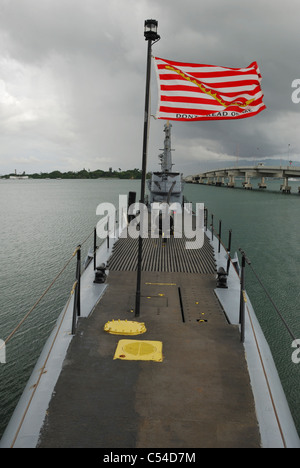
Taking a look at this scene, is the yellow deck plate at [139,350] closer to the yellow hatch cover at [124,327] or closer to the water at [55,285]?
the yellow hatch cover at [124,327]

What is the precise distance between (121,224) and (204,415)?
18.7m

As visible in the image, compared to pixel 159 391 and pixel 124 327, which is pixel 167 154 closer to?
pixel 124 327

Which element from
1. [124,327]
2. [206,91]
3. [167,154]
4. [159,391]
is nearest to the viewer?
[159,391]

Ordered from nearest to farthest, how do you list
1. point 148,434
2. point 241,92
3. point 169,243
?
point 148,434, point 241,92, point 169,243

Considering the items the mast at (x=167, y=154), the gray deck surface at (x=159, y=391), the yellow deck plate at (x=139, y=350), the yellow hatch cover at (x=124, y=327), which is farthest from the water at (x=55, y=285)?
the mast at (x=167, y=154)

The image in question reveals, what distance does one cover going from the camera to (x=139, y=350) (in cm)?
666

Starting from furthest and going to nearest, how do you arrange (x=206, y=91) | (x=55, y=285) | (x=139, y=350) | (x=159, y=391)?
1. (x=55, y=285)
2. (x=206, y=91)
3. (x=139, y=350)
4. (x=159, y=391)

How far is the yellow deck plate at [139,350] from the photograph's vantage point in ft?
21.0

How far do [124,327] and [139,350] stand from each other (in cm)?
104

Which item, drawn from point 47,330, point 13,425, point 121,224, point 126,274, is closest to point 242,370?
point 13,425

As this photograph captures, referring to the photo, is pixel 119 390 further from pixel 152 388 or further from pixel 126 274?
pixel 126 274

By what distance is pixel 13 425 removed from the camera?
15.5 feet

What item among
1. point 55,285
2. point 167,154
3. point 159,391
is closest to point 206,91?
point 159,391

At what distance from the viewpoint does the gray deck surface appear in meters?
4.48
